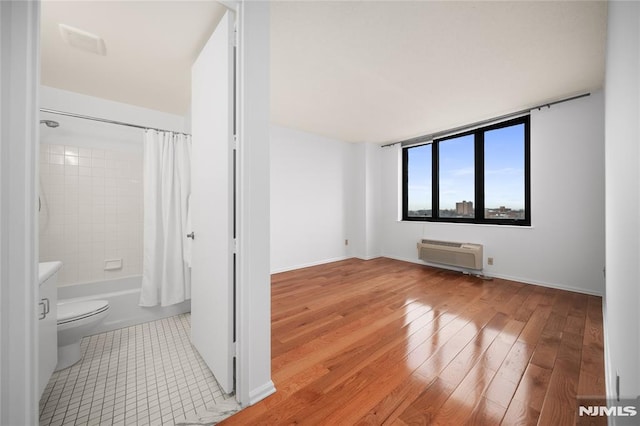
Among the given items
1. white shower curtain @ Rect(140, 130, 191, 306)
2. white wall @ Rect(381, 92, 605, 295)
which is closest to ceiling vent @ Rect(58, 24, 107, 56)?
white shower curtain @ Rect(140, 130, 191, 306)

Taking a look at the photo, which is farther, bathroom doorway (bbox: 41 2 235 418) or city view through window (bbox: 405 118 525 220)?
city view through window (bbox: 405 118 525 220)

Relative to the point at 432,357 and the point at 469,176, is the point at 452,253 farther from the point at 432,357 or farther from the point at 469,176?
the point at 432,357

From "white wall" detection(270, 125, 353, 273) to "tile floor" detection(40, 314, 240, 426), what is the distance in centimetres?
205

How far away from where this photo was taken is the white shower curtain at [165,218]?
2.38 meters

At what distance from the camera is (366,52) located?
6.50 ft

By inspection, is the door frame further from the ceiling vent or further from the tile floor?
the ceiling vent

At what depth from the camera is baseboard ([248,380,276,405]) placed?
1.25 metres

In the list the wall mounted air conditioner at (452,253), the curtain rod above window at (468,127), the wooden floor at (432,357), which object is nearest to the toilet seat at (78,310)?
the wooden floor at (432,357)

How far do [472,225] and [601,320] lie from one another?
69.7 inches

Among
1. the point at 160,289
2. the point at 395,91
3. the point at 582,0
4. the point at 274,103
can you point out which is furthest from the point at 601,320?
the point at 160,289

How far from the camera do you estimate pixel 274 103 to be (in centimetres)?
296

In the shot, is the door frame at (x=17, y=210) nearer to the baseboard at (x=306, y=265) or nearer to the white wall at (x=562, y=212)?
the baseboard at (x=306, y=265)

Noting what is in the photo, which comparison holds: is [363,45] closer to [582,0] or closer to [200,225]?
[582,0]

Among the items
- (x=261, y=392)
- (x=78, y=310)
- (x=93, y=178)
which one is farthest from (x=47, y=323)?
(x=93, y=178)
